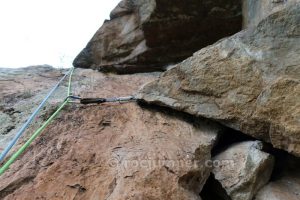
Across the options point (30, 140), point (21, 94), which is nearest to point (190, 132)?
point (30, 140)

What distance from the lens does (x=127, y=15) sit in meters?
5.82

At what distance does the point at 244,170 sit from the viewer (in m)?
2.77

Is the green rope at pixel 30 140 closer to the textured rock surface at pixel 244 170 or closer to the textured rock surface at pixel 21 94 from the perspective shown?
the textured rock surface at pixel 21 94

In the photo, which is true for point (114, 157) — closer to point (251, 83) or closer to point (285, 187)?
point (251, 83)

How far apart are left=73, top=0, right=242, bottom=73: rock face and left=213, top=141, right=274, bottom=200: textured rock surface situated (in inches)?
95.9

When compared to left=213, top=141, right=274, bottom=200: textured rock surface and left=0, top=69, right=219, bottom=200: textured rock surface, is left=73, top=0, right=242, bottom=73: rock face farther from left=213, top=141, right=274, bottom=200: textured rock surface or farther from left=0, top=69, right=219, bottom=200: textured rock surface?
left=213, top=141, right=274, bottom=200: textured rock surface

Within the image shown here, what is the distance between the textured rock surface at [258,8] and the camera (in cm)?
323

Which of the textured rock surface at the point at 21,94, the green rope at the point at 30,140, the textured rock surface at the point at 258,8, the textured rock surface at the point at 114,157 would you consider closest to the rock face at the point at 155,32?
the textured rock surface at the point at 258,8

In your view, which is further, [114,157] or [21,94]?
[21,94]

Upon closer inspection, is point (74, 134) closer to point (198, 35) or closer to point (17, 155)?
point (17, 155)

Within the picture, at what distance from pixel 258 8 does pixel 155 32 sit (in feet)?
5.75

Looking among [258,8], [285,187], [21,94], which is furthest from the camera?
[21,94]

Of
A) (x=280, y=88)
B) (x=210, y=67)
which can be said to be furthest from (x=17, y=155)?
(x=280, y=88)

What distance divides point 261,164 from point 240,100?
0.64m
